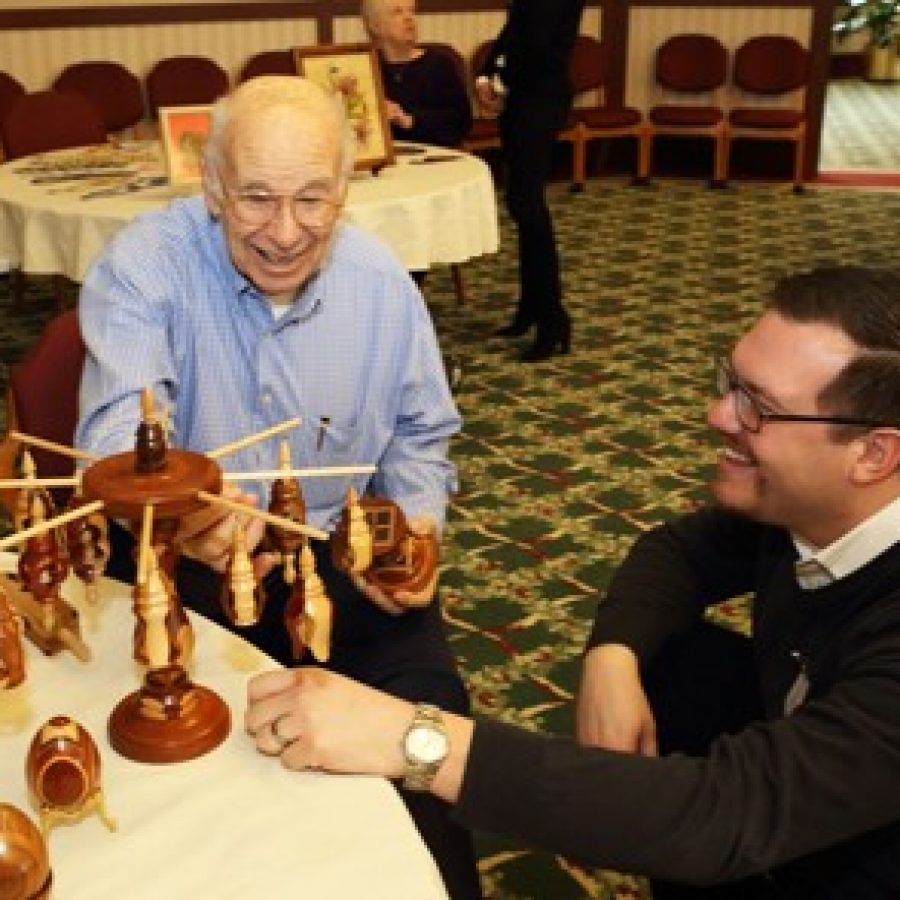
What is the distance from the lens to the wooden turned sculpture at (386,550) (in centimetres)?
140

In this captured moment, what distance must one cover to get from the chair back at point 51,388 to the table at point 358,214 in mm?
1865

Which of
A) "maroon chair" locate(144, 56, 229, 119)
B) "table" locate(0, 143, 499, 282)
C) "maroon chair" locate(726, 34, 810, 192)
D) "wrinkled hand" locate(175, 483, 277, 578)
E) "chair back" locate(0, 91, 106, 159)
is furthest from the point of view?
"maroon chair" locate(726, 34, 810, 192)

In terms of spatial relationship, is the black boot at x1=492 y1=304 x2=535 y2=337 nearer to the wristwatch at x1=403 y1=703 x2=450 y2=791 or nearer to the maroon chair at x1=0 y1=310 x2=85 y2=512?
the maroon chair at x1=0 y1=310 x2=85 y2=512

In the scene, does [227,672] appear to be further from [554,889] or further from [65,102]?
[65,102]

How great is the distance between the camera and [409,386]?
2.31 meters

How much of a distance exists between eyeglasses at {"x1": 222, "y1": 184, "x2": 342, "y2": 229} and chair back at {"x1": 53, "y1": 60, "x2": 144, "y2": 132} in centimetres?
607

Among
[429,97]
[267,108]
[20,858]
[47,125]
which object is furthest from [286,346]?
[47,125]

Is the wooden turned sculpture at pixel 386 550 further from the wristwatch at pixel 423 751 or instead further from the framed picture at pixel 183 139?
the framed picture at pixel 183 139

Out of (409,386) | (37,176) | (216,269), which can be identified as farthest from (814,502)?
(37,176)

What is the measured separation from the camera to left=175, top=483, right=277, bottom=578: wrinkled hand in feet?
4.94

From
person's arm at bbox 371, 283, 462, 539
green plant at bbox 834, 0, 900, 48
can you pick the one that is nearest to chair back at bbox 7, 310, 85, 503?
person's arm at bbox 371, 283, 462, 539

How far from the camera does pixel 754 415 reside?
1521 mm

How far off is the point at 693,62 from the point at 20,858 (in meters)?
Result: 9.09

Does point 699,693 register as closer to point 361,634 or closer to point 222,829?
point 361,634
